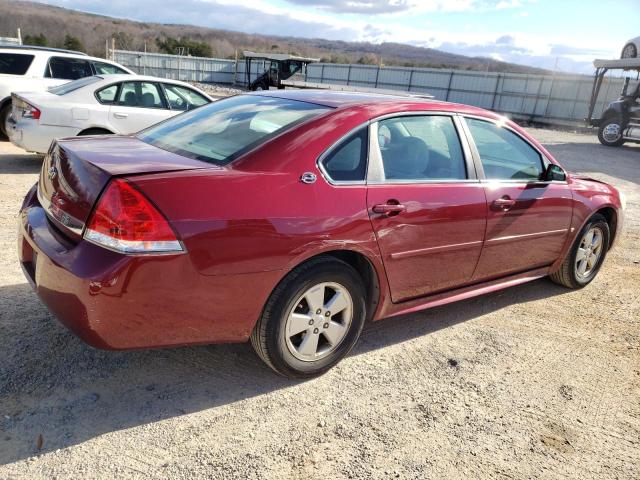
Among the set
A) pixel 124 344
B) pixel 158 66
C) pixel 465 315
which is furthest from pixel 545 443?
pixel 158 66

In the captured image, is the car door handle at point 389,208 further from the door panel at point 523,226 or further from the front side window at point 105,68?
the front side window at point 105,68

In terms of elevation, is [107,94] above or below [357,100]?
below

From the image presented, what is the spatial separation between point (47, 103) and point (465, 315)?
5964 mm

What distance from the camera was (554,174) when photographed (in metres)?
4.12

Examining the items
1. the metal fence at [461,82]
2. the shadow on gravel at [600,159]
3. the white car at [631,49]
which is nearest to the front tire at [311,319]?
the shadow on gravel at [600,159]

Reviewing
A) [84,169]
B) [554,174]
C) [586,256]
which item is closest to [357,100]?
[84,169]

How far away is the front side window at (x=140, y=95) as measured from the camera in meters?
7.62

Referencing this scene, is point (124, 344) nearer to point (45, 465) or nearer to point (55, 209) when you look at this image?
point (45, 465)

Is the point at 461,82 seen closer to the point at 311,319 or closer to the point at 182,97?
the point at 182,97

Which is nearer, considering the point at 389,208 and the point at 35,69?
the point at 389,208

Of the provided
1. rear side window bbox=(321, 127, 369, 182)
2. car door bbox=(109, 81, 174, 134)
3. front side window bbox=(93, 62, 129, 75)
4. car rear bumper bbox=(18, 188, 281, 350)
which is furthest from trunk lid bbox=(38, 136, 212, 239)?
front side window bbox=(93, 62, 129, 75)

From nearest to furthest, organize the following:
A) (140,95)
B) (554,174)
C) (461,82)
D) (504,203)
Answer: (504,203) < (554,174) < (140,95) < (461,82)

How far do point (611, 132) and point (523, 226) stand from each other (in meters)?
17.0

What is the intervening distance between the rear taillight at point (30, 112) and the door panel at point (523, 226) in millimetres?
5906
